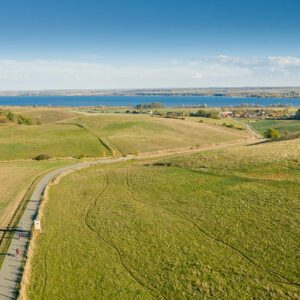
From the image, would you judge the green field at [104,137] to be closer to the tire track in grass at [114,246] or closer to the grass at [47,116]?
the grass at [47,116]

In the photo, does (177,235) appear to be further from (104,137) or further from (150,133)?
(150,133)

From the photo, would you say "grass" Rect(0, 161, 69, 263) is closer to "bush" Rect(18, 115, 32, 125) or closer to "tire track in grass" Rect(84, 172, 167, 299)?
"tire track in grass" Rect(84, 172, 167, 299)

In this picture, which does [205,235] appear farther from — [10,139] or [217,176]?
[10,139]

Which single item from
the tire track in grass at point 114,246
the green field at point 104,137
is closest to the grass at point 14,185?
the tire track in grass at point 114,246

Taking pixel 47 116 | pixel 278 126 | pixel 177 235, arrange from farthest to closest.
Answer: pixel 47 116 < pixel 278 126 < pixel 177 235

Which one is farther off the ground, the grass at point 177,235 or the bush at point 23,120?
the bush at point 23,120

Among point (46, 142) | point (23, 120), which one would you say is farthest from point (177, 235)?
point (23, 120)

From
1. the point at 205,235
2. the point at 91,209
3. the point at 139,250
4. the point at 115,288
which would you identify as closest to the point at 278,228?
the point at 205,235
